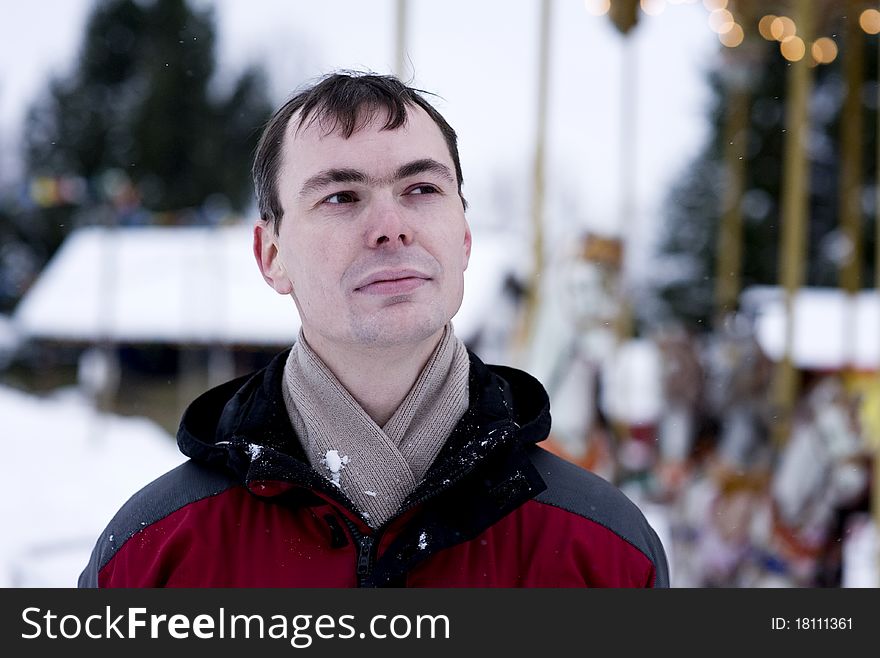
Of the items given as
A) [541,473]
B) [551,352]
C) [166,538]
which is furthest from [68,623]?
[551,352]

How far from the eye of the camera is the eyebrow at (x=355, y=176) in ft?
4.07

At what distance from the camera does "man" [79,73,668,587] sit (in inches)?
48.4

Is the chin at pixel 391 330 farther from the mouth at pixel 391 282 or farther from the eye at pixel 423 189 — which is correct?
the eye at pixel 423 189

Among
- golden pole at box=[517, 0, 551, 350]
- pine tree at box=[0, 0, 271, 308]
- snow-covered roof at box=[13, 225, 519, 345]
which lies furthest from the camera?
pine tree at box=[0, 0, 271, 308]

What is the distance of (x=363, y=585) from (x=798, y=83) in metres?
4.77

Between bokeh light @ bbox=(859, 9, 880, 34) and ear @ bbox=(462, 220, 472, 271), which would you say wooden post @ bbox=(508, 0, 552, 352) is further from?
bokeh light @ bbox=(859, 9, 880, 34)

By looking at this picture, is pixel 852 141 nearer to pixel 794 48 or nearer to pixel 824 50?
pixel 824 50

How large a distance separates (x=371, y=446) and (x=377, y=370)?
0.10m

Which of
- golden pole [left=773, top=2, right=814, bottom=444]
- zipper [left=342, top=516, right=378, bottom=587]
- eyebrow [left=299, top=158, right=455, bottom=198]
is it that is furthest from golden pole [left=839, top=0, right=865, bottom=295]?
zipper [left=342, top=516, right=378, bottom=587]

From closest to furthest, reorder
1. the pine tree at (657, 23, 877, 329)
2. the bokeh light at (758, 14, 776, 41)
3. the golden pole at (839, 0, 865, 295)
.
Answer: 1. the golden pole at (839, 0, 865, 295)
2. the bokeh light at (758, 14, 776, 41)
3. the pine tree at (657, 23, 877, 329)

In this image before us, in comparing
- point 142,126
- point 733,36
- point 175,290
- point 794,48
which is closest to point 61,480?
point 794,48

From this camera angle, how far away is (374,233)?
122 cm

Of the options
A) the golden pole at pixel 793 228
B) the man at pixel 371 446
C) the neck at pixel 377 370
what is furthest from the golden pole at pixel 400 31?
the golden pole at pixel 793 228

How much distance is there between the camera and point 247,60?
14.8 m
